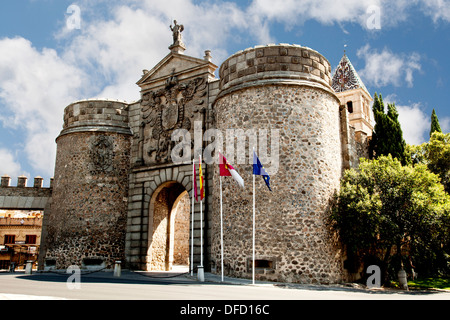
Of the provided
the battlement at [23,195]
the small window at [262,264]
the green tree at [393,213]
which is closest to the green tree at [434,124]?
the green tree at [393,213]

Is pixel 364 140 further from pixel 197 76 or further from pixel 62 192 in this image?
pixel 62 192

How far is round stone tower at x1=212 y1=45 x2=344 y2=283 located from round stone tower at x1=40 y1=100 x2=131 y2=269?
24.0 ft

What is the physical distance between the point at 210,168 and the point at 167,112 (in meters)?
4.66

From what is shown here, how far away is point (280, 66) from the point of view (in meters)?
18.7

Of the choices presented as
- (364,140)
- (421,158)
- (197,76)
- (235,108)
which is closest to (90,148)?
(197,76)

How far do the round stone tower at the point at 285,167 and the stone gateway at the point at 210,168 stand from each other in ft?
0.15

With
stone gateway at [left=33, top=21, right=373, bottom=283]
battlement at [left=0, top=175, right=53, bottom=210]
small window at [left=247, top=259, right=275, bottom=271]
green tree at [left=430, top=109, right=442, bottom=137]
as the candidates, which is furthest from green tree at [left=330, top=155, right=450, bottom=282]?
battlement at [left=0, top=175, right=53, bottom=210]

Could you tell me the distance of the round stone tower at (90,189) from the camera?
→ 23.2 meters

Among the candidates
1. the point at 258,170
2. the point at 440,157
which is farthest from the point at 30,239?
the point at 440,157

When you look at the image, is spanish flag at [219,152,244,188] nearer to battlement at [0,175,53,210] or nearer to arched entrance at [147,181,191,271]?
arched entrance at [147,181,191,271]

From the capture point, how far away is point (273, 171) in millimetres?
17562

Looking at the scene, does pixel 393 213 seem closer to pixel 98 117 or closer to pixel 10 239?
pixel 98 117

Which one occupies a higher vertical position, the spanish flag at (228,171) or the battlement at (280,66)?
the battlement at (280,66)

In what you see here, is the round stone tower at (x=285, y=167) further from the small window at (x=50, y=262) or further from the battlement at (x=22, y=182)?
the battlement at (x=22, y=182)
